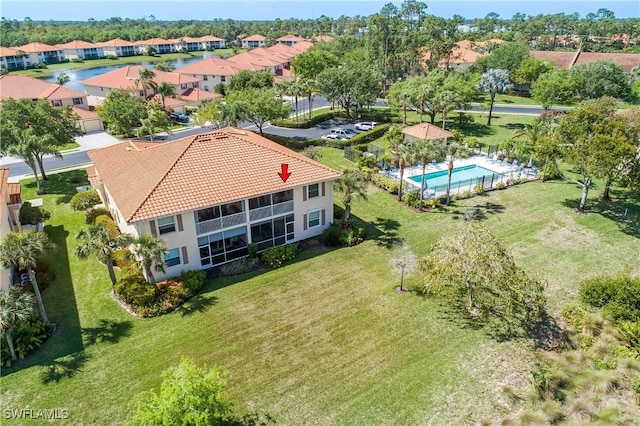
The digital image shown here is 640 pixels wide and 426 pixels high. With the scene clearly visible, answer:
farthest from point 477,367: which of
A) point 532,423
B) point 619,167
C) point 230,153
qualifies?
point 619,167

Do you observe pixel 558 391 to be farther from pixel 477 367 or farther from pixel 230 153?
pixel 230 153

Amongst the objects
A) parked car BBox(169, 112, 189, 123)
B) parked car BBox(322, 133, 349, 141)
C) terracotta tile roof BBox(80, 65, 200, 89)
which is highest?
terracotta tile roof BBox(80, 65, 200, 89)

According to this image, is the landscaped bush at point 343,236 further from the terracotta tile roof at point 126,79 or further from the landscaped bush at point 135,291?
the terracotta tile roof at point 126,79

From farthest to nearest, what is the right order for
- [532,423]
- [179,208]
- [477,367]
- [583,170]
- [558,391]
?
[583,170]
[179,208]
[477,367]
[558,391]
[532,423]

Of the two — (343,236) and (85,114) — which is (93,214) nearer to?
(343,236)

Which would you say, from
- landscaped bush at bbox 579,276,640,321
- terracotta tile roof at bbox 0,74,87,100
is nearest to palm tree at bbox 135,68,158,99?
terracotta tile roof at bbox 0,74,87,100

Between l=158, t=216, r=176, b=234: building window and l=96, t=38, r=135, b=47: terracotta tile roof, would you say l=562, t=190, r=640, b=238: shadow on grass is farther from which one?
l=96, t=38, r=135, b=47: terracotta tile roof
